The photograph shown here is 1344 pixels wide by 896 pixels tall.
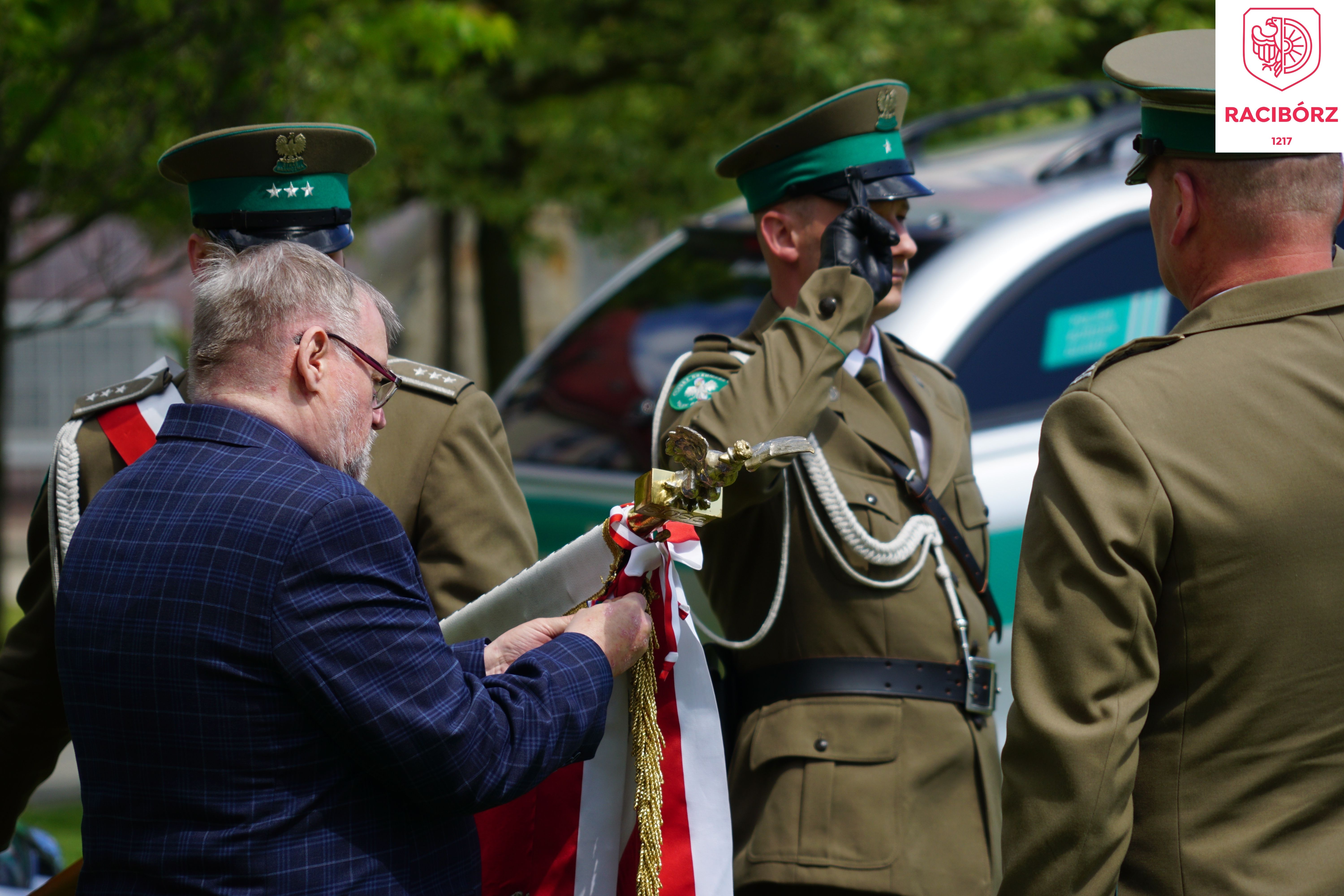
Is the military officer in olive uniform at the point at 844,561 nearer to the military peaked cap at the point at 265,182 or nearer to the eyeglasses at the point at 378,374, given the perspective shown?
the eyeglasses at the point at 378,374

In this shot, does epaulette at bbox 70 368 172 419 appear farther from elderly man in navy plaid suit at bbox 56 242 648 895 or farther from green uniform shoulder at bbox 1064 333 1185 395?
green uniform shoulder at bbox 1064 333 1185 395

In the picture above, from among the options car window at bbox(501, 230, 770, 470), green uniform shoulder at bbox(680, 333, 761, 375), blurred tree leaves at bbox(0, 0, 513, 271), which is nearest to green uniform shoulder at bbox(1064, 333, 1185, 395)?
green uniform shoulder at bbox(680, 333, 761, 375)

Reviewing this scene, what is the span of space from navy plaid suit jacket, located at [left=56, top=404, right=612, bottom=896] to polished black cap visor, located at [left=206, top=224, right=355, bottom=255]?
2.58 feet

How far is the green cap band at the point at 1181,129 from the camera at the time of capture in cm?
183

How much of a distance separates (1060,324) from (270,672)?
279 cm

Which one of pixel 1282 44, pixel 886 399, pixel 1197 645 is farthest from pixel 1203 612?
pixel 886 399

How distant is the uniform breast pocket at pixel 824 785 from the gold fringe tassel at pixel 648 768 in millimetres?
420

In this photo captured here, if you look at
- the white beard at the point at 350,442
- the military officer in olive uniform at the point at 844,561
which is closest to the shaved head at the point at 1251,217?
the military officer in olive uniform at the point at 844,561

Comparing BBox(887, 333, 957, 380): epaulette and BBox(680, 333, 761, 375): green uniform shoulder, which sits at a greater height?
BBox(680, 333, 761, 375): green uniform shoulder

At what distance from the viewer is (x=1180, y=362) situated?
1798 mm

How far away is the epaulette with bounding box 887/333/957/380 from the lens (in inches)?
115

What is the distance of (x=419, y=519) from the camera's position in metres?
2.37

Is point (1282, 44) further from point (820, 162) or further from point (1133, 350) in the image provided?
point (820, 162)

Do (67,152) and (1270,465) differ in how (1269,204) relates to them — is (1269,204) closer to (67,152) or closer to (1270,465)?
(1270,465)
